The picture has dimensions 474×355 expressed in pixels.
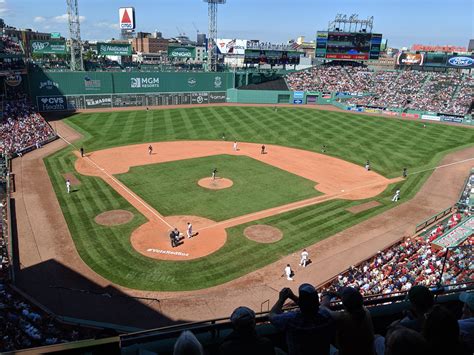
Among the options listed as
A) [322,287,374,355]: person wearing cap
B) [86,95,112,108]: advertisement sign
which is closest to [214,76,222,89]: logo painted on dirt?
[86,95,112,108]: advertisement sign

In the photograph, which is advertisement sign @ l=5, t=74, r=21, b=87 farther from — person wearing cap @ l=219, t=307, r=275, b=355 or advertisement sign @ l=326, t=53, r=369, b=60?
advertisement sign @ l=326, t=53, r=369, b=60

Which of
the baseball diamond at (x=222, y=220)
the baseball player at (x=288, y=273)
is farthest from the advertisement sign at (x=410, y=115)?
the baseball player at (x=288, y=273)

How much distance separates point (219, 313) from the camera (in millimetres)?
17188

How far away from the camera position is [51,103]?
58812mm

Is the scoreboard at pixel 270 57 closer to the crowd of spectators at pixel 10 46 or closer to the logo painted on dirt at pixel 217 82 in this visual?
the logo painted on dirt at pixel 217 82

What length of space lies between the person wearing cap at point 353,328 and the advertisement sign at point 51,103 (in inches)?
2450

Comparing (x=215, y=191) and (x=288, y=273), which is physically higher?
(x=215, y=191)

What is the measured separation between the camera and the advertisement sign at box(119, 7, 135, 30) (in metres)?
77.8

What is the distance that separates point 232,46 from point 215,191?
201 ft

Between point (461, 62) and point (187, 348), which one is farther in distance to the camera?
point (461, 62)

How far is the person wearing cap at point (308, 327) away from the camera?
446 cm

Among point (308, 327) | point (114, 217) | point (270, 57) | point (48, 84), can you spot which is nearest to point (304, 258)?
point (114, 217)

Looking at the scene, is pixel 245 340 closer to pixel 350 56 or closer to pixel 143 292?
pixel 143 292

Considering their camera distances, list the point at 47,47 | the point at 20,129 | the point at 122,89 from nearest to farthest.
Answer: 1. the point at 20,129
2. the point at 47,47
3. the point at 122,89
